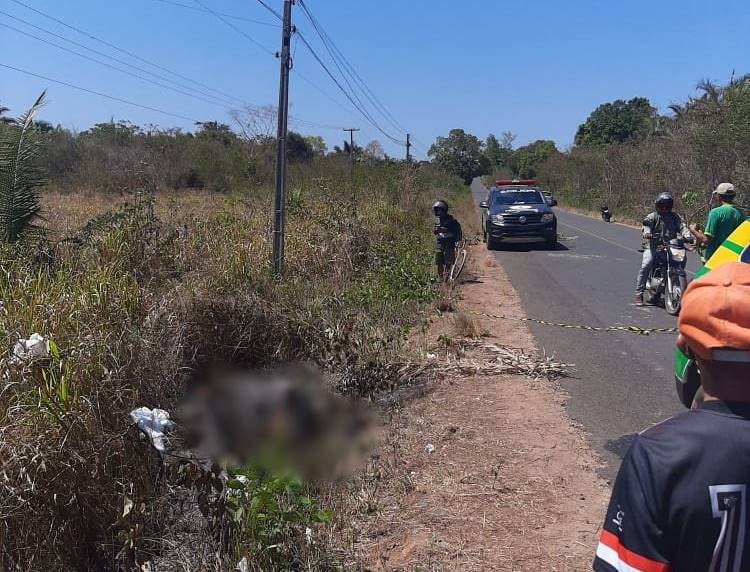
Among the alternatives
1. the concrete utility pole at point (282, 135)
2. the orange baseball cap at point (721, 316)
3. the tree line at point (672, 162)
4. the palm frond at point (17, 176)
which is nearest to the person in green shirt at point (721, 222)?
the concrete utility pole at point (282, 135)

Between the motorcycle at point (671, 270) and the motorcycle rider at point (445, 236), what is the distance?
3.11m

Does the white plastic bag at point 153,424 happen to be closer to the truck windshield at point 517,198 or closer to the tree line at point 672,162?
the truck windshield at point 517,198

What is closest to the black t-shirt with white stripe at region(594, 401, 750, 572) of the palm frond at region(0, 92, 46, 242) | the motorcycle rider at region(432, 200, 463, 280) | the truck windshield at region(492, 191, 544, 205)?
the palm frond at region(0, 92, 46, 242)

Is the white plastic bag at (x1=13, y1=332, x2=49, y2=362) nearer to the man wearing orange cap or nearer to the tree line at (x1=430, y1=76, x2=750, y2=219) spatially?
the man wearing orange cap

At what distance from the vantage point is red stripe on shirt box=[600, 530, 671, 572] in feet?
4.71

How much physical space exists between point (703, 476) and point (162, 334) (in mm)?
5639

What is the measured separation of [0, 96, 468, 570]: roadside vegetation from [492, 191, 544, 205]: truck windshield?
4.60m

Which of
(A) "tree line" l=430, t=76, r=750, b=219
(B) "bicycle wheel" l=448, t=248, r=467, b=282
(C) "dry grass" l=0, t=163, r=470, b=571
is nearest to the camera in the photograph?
(C) "dry grass" l=0, t=163, r=470, b=571

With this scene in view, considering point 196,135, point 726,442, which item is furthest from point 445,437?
point 196,135

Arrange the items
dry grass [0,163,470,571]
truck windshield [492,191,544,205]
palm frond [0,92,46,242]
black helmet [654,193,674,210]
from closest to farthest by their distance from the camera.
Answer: dry grass [0,163,470,571], palm frond [0,92,46,242], black helmet [654,193,674,210], truck windshield [492,191,544,205]

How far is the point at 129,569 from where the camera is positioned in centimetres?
416

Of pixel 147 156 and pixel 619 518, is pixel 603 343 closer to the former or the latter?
pixel 619 518

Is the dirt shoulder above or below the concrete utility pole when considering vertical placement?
below

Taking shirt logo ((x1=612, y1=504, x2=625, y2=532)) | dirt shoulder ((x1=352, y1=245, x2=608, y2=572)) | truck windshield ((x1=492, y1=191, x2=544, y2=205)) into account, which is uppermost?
truck windshield ((x1=492, y1=191, x2=544, y2=205))
